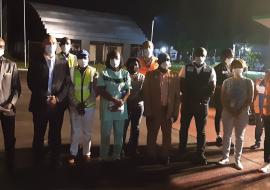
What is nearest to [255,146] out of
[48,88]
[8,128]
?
[48,88]

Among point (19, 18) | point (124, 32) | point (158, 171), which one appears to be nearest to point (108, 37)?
point (124, 32)

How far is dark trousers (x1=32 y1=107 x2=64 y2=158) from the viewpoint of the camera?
6082mm

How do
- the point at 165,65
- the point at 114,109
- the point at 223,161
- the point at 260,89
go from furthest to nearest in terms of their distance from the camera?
1. the point at 260,89
2. the point at 223,161
3. the point at 165,65
4. the point at 114,109

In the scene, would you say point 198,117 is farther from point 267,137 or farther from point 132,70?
point 132,70

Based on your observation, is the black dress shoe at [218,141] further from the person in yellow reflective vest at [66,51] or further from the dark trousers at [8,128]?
Answer: the dark trousers at [8,128]

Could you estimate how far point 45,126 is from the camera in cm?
619

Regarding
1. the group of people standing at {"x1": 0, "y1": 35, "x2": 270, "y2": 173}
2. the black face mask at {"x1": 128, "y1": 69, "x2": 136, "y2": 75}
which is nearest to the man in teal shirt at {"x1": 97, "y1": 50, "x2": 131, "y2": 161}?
the group of people standing at {"x1": 0, "y1": 35, "x2": 270, "y2": 173}

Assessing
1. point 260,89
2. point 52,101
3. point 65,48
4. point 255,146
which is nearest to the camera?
point 52,101

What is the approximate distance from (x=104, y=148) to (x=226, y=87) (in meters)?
2.56

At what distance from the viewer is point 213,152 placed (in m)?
7.71

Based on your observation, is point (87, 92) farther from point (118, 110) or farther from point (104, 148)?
point (104, 148)

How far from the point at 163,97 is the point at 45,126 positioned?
7.23 ft

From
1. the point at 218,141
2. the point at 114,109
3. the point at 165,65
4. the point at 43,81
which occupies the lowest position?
the point at 218,141

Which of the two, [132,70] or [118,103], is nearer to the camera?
[118,103]
